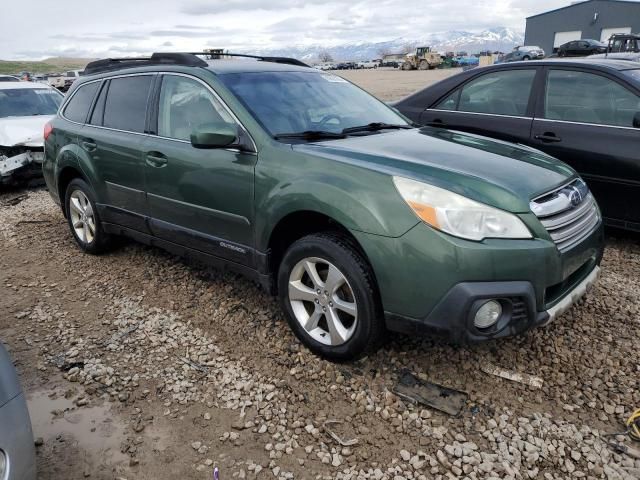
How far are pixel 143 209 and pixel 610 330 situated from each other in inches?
133

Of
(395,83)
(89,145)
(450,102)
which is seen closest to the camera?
(89,145)

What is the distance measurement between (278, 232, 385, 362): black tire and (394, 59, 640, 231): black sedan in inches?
109

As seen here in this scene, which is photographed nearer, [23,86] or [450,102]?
[450,102]

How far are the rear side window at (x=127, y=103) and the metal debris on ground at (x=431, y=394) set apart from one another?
268 centimetres

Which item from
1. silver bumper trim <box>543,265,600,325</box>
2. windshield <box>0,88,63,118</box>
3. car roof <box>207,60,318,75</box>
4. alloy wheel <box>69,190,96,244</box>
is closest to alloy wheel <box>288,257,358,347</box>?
silver bumper trim <box>543,265,600,325</box>

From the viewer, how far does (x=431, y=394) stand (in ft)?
9.21

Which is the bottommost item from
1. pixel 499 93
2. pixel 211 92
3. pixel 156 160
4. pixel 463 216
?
pixel 463 216

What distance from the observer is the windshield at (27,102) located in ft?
27.6

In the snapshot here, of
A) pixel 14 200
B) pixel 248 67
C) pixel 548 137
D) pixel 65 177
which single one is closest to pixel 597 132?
pixel 548 137

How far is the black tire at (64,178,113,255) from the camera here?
4.65 metres

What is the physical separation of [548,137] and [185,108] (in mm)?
3190

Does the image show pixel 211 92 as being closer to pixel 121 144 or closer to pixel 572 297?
pixel 121 144

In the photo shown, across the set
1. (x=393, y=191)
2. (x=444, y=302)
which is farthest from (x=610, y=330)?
(x=393, y=191)

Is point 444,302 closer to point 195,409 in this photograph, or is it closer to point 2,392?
point 195,409
